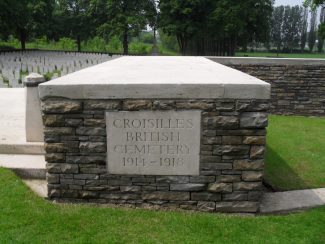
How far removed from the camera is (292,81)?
31.9 ft

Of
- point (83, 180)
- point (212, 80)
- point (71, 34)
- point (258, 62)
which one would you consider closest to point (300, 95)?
point (258, 62)

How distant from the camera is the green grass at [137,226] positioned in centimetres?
321

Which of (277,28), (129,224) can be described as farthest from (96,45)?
(277,28)

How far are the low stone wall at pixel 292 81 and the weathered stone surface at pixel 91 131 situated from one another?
689 centimetres

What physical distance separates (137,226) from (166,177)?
21.7 inches

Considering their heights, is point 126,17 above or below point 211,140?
above

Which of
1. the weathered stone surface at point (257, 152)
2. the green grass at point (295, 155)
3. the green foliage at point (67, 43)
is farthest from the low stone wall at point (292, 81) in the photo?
the green foliage at point (67, 43)

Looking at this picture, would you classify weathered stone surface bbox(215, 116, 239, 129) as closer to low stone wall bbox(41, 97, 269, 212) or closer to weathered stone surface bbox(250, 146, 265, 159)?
low stone wall bbox(41, 97, 269, 212)

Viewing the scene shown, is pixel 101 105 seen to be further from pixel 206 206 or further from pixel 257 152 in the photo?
pixel 257 152

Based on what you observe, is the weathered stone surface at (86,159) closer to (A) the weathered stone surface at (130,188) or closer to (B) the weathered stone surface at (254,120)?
(A) the weathered stone surface at (130,188)

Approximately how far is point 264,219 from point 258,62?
674cm

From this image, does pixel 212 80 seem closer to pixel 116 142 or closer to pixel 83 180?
pixel 116 142

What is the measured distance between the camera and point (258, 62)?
31.9 feet

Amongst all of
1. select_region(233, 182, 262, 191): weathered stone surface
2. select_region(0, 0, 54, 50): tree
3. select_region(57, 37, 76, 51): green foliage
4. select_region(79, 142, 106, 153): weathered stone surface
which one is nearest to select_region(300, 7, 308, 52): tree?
select_region(57, 37, 76, 51): green foliage
